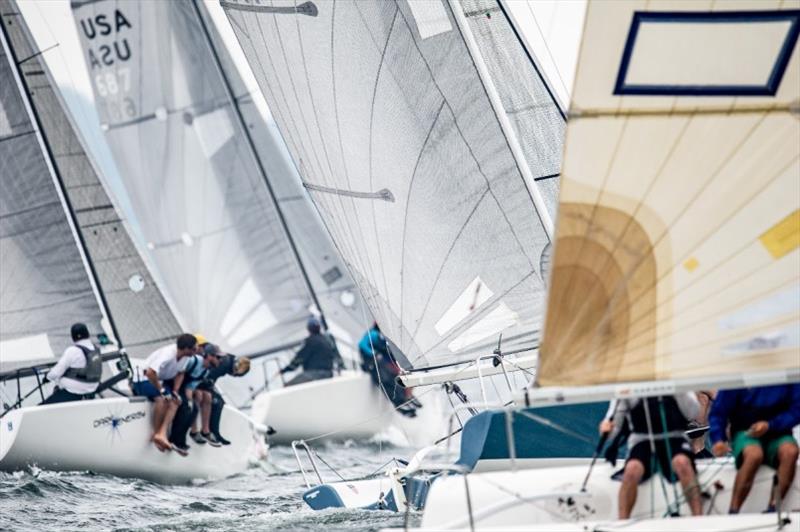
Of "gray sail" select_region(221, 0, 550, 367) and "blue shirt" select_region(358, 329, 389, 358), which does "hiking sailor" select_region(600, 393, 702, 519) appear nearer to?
"gray sail" select_region(221, 0, 550, 367)

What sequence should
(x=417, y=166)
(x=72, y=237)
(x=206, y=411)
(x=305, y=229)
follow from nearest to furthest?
(x=417, y=166)
(x=206, y=411)
(x=72, y=237)
(x=305, y=229)

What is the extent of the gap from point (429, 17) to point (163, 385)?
5.01m

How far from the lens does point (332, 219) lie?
1070 cm

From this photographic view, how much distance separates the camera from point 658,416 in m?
6.87

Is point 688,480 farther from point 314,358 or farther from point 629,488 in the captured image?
point 314,358

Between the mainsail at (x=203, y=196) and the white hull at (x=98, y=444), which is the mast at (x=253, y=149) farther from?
the white hull at (x=98, y=444)

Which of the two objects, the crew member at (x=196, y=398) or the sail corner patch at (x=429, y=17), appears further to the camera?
the crew member at (x=196, y=398)

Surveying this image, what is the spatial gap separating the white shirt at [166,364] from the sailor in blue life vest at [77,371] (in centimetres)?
49

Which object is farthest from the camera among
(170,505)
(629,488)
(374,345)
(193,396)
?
(374,345)

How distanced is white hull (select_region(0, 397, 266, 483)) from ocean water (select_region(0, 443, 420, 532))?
11 centimetres

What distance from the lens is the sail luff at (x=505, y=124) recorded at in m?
9.80

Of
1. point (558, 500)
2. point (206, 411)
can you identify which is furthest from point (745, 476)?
point (206, 411)

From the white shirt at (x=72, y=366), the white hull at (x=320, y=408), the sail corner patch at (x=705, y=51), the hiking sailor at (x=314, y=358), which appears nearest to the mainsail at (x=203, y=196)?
the hiking sailor at (x=314, y=358)

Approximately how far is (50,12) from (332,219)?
402 inches
